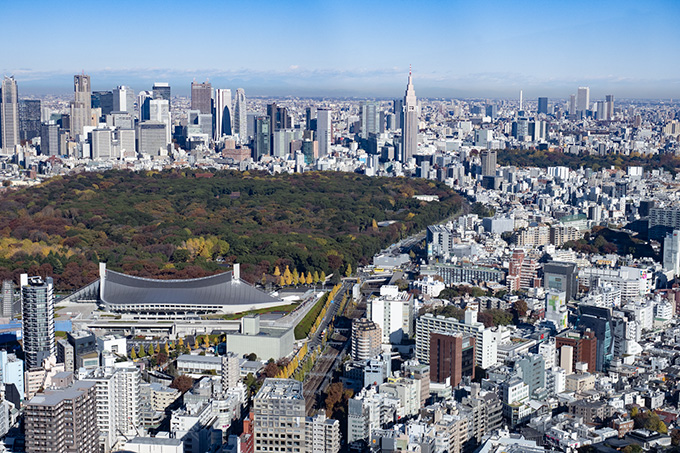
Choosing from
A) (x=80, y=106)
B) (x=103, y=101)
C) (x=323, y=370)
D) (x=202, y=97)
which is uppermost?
(x=202, y=97)

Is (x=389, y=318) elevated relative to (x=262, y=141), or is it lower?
lower

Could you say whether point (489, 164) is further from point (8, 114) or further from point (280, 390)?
point (280, 390)

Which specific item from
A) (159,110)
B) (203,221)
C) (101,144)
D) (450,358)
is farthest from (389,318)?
(159,110)

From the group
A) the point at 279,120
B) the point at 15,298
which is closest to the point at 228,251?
the point at 15,298

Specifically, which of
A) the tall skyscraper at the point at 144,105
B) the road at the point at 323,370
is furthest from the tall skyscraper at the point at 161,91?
the road at the point at 323,370

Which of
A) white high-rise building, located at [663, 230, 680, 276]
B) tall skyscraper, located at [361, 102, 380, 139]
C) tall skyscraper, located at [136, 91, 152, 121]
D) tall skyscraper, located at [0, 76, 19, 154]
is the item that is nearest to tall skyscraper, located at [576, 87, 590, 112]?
tall skyscraper, located at [361, 102, 380, 139]

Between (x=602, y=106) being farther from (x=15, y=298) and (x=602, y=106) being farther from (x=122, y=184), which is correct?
(x=15, y=298)
